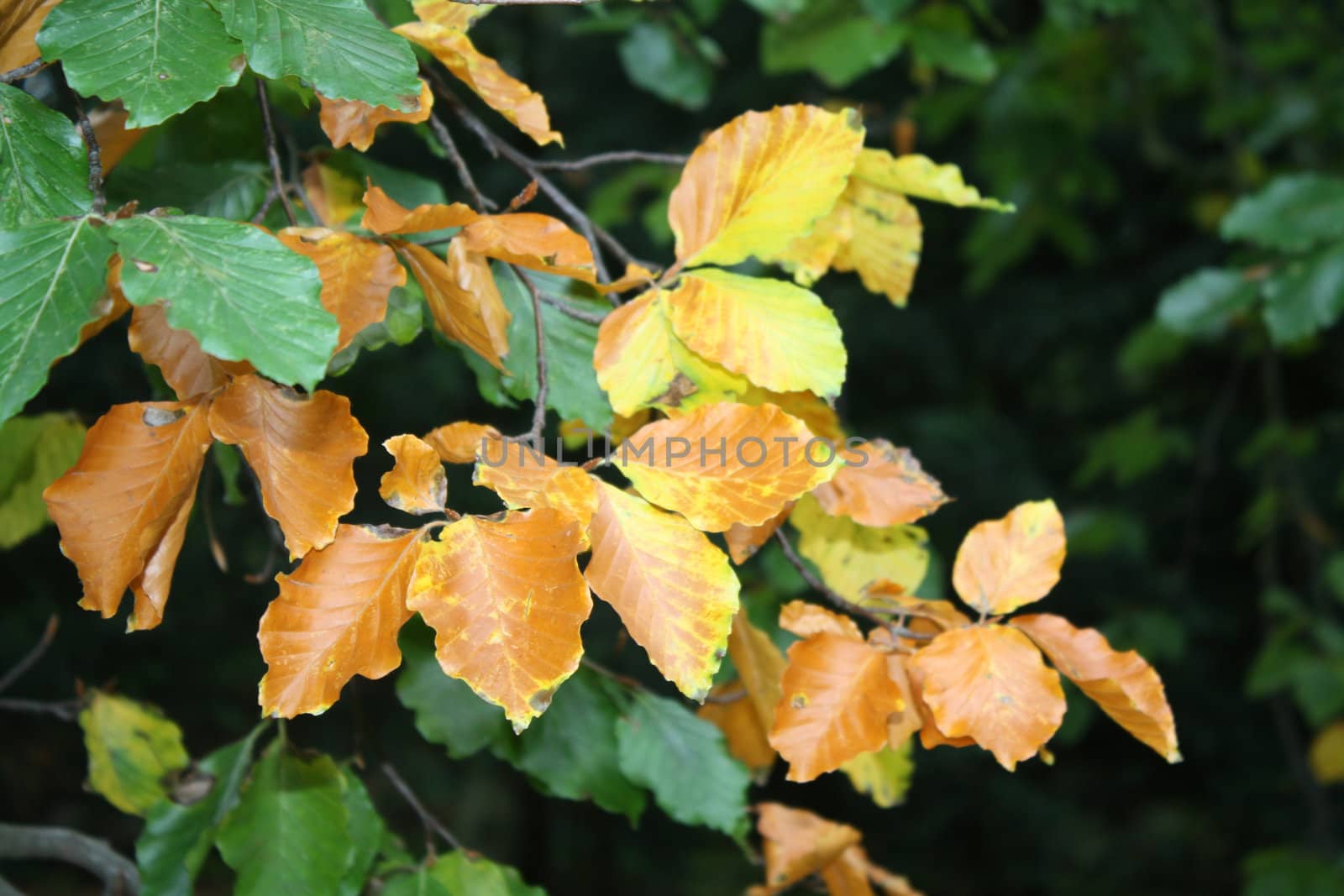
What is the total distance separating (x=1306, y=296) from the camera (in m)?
1.18

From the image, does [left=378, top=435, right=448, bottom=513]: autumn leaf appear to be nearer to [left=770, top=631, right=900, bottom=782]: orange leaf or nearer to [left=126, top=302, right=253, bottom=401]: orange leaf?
[left=126, top=302, right=253, bottom=401]: orange leaf

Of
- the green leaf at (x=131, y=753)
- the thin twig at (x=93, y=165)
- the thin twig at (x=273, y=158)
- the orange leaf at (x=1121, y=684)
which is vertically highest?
the thin twig at (x=93, y=165)

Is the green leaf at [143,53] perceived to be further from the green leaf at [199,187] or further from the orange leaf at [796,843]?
the orange leaf at [796,843]

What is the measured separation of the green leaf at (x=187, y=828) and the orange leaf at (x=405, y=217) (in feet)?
1.13

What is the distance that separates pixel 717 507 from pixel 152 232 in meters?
0.24

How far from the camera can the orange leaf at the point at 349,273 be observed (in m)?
0.45

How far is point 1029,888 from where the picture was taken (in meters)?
3.56

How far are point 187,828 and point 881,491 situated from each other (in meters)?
0.46

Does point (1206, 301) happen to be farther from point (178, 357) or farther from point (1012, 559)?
point (178, 357)

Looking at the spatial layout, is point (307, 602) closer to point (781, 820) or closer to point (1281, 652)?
point (781, 820)

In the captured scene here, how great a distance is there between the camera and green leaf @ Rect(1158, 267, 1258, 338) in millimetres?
1291

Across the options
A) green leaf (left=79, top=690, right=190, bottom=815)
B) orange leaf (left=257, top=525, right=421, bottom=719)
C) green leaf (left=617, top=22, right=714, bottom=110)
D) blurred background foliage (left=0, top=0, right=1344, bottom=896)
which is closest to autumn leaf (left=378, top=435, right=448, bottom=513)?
orange leaf (left=257, top=525, right=421, bottom=719)

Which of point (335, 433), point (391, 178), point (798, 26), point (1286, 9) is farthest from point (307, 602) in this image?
point (1286, 9)

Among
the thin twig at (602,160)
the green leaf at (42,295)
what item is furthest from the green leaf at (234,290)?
the thin twig at (602,160)
